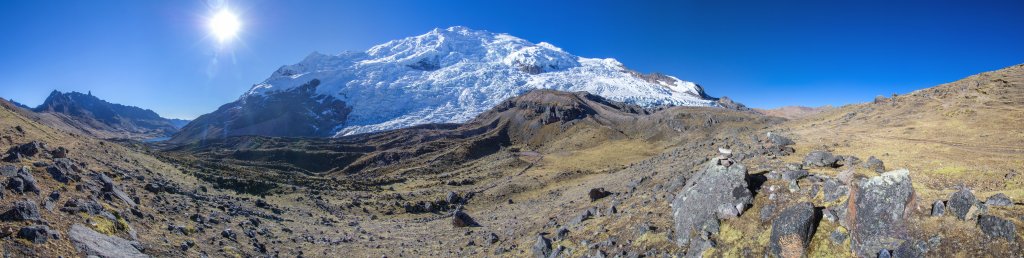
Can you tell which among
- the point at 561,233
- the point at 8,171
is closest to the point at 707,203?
the point at 561,233

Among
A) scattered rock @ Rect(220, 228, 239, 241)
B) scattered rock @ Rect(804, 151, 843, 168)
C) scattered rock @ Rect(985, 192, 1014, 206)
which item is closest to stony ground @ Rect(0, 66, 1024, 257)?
scattered rock @ Rect(985, 192, 1014, 206)

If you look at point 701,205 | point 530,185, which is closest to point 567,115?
point 530,185

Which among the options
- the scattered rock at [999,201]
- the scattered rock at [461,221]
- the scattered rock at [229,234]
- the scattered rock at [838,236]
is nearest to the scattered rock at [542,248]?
the scattered rock at [838,236]

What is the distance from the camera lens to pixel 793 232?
53.1 feet

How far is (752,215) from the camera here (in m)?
18.4

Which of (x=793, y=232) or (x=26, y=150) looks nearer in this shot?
(x=793, y=232)

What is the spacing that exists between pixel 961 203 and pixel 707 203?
8231 millimetres

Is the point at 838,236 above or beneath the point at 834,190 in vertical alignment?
beneath

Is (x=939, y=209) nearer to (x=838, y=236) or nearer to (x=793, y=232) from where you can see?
(x=838, y=236)

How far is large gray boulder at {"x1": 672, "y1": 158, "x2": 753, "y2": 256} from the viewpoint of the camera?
18828 millimetres

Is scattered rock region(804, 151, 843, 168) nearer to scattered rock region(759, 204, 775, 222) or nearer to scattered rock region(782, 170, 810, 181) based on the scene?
scattered rock region(782, 170, 810, 181)

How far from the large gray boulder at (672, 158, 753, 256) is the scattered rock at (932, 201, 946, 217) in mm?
5846

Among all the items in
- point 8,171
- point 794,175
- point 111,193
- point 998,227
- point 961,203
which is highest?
point 794,175

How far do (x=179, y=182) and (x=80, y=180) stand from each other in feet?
75.1
